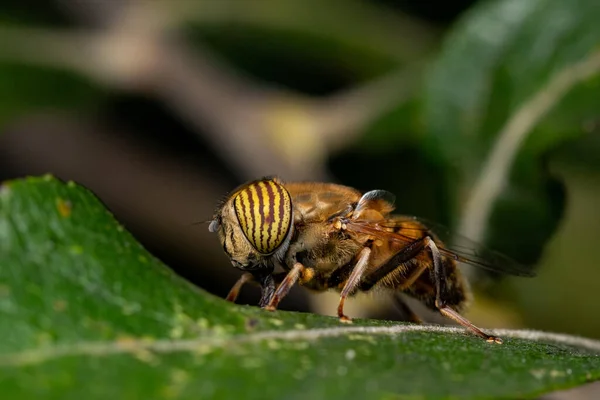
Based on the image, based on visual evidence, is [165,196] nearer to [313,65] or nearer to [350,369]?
[313,65]

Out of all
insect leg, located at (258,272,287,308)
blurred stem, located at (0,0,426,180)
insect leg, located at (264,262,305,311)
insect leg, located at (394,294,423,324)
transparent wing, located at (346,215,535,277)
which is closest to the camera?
insect leg, located at (264,262,305,311)

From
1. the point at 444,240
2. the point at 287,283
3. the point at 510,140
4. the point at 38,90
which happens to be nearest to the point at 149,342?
the point at 287,283

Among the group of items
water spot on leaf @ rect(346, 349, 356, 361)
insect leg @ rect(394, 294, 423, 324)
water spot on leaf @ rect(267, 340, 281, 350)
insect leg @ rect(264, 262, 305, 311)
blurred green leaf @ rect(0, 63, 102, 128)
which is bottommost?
insect leg @ rect(394, 294, 423, 324)

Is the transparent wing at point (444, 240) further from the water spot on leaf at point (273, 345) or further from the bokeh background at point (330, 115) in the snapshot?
the water spot on leaf at point (273, 345)

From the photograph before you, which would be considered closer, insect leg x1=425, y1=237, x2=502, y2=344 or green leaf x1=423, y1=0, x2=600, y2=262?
insect leg x1=425, y1=237, x2=502, y2=344

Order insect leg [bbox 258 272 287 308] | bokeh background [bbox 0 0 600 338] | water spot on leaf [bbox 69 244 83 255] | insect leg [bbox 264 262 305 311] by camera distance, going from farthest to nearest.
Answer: bokeh background [bbox 0 0 600 338]
insect leg [bbox 258 272 287 308]
insect leg [bbox 264 262 305 311]
water spot on leaf [bbox 69 244 83 255]

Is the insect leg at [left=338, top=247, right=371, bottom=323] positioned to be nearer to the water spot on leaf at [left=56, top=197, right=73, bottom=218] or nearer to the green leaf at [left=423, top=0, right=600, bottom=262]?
the green leaf at [left=423, top=0, right=600, bottom=262]

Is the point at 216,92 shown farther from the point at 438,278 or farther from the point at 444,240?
the point at 438,278

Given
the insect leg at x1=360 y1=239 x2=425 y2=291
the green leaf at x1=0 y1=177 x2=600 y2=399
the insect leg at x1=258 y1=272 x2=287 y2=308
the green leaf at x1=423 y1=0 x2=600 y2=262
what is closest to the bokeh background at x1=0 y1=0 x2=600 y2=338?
the green leaf at x1=423 y1=0 x2=600 y2=262
